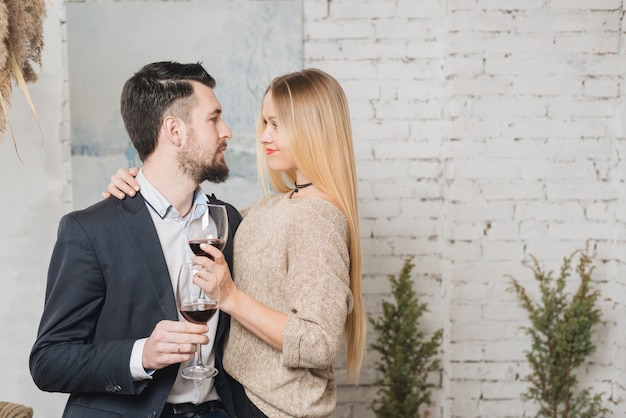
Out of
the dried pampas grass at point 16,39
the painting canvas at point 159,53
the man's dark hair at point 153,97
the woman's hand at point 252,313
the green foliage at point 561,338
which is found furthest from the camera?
the painting canvas at point 159,53

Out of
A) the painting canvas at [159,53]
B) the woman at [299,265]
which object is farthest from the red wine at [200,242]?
the painting canvas at [159,53]

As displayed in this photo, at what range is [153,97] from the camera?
1.95 m

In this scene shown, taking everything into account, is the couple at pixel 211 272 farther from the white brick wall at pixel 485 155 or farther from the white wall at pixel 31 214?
the white wall at pixel 31 214

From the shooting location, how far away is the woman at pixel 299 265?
65.2 inches

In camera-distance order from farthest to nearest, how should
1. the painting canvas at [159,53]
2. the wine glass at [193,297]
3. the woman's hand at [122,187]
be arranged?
the painting canvas at [159,53], the woman's hand at [122,187], the wine glass at [193,297]

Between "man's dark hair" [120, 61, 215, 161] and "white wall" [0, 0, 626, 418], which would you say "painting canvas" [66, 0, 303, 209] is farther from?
"man's dark hair" [120, 61, 215, 161]

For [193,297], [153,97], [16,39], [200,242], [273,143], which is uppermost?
[16,39]

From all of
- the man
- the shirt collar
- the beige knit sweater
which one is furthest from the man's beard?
the beige knit sweater

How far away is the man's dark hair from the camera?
1.95m

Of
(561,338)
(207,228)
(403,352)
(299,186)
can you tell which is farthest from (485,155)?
(207,228)

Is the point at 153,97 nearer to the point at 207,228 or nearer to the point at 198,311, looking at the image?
the point at 207,228

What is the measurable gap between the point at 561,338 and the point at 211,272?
199 centimetres

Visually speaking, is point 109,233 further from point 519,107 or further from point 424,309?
point 519,107

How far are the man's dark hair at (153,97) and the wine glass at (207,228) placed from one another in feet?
1.67
